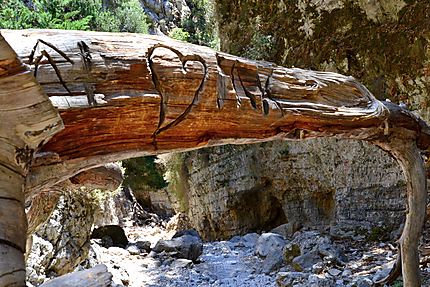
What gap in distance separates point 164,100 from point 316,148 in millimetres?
5710

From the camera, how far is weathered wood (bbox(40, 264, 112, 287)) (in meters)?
1.48

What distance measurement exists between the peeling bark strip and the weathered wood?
0.32 m

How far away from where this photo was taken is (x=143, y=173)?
36.7ft

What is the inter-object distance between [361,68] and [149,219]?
Answer: 932 centimetres

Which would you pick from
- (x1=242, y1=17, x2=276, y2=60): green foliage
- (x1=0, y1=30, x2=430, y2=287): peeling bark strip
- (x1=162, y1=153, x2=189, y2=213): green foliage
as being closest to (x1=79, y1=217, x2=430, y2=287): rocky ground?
(x1=162, y1=153, x2=189, y2=213): green foliage

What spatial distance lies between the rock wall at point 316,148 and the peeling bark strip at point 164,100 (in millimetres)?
4073

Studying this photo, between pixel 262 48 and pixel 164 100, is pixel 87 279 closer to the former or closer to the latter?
pixel 164 100

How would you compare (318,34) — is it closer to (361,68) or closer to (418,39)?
(361,68)

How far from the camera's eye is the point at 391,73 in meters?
6.14

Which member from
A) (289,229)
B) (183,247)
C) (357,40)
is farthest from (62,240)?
(357,40)

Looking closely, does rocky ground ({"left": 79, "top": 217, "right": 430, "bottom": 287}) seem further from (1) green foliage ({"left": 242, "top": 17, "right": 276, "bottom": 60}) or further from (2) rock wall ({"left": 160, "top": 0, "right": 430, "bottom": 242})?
(1) green foliage ({"left": 242, "top": 17, "right": 276, "bottom": 60})

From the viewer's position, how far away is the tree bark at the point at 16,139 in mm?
1200

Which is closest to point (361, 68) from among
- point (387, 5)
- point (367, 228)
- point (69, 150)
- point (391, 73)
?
point (391, 73)

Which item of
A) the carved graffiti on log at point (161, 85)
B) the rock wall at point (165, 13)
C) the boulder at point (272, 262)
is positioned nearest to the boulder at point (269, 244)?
the boulder at point (272, 262)
